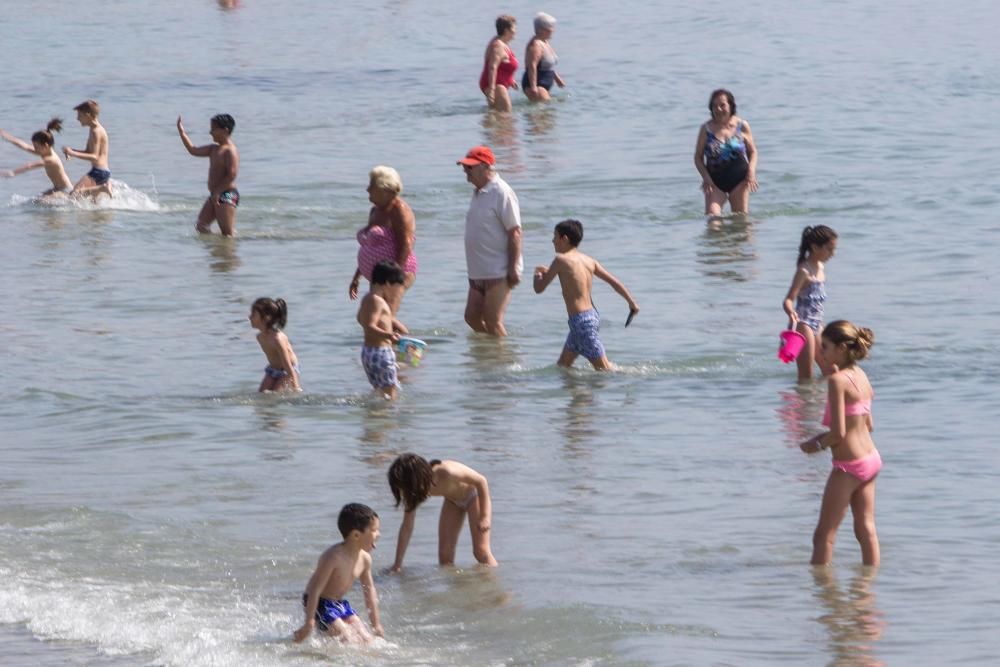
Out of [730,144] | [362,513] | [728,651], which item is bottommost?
[728,651]

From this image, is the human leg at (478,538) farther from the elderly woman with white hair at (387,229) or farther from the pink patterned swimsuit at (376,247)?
the pink patterned swimsuit at (376,247)

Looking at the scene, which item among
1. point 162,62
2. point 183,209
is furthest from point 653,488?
point 162,62

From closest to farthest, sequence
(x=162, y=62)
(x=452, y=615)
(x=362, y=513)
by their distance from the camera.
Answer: (x=362, y=513) → (x=452, y=615) → (x=162, y=62)

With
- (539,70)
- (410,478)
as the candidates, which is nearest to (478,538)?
(410,478)

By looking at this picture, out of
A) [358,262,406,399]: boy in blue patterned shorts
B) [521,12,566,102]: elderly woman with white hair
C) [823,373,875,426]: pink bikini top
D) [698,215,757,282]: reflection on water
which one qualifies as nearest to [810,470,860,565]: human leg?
[823,373,875,426]: pink bikini top

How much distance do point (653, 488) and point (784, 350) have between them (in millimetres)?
1641

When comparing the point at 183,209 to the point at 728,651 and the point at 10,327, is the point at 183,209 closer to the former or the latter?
the point at 10,327

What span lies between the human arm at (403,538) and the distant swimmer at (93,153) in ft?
34.3

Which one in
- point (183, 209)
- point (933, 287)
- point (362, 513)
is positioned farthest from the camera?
point (183, 209)

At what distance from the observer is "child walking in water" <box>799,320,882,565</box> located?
854 centimetres

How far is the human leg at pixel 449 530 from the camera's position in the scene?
30.1ft

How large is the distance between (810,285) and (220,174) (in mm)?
7119

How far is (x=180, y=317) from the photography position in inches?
605

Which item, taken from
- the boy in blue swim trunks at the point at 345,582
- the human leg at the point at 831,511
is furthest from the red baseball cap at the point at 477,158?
the boy in blue swim trunks at the point at 345,582
